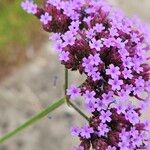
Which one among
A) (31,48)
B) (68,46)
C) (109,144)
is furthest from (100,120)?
(31,48)

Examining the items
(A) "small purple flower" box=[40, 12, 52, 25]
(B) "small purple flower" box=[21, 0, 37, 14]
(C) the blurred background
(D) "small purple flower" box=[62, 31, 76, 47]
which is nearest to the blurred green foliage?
(C) the blurred background

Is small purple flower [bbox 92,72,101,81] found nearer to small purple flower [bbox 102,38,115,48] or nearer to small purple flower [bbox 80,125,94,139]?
small purple flower [bbox 102,38,115,48]

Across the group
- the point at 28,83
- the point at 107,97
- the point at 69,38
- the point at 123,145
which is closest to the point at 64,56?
the point at 69,38

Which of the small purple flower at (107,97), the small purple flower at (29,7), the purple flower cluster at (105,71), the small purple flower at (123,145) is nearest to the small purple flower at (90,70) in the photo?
the purple flower cluster at (105,71)

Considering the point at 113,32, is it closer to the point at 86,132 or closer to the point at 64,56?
the point at 64,56

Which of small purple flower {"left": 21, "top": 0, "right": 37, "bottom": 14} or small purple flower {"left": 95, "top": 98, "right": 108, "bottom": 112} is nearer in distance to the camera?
small purple flower {"left": 95, "top": 98, "right": 108, "bottom": 112}

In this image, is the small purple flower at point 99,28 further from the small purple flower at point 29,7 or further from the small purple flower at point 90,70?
the small purple flower at point 29,7

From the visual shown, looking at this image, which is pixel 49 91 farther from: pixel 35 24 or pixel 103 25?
pixel 103 25
